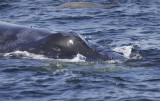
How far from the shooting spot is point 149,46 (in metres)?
13.9

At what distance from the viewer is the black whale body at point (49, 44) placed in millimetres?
11031

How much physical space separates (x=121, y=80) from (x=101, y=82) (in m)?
0.42

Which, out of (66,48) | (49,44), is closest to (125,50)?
(66,48)

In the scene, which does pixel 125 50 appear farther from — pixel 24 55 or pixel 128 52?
pixel 24 55

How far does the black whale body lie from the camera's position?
11031mm

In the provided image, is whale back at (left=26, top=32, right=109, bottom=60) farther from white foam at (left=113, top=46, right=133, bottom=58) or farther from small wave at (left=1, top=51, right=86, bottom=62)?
white foam at (left=113, top=46, right=133, bottom=58)

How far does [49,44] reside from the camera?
11.3m

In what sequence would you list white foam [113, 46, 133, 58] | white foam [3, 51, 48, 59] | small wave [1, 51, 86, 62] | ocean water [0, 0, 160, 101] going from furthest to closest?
white foam [113, 46, 133, 58], white foam [3, 51, 48, 59], small wave [1, 51, 86, 62], ocean water [0, 0, 160, 101]

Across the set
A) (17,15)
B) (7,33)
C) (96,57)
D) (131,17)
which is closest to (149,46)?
(96,57)

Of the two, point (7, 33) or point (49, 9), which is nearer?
point (7, 33)

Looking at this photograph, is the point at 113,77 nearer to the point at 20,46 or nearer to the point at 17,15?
the point at 20,46

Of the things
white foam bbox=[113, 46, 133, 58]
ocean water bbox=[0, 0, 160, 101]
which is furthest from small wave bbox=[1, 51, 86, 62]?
white foam bbox=[113, 46, 133, 58]

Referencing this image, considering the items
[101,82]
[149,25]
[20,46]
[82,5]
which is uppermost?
[82,5]

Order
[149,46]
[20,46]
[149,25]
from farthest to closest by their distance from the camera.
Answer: [149,25] → [149,46] → [20,46]
